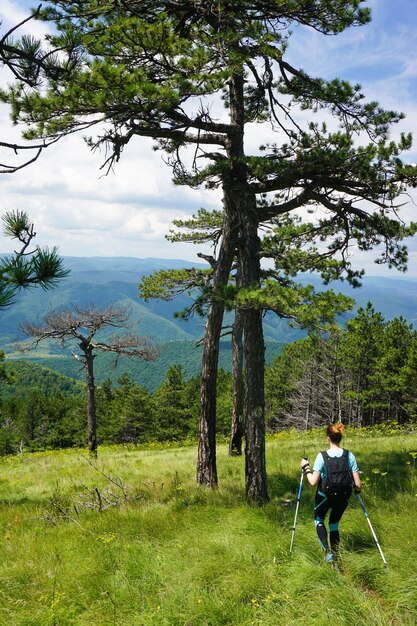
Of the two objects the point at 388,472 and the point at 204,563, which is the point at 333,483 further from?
the point at 388,472

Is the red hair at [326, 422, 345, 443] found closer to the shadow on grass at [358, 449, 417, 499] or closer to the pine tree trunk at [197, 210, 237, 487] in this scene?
the shadow on grass at [358, 449, 417, 499]

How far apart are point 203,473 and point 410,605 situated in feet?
17.8

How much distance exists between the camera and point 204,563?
512 centimetres

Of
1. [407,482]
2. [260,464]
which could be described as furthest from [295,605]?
[407,482]

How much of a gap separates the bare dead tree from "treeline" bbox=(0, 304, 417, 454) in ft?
50.7

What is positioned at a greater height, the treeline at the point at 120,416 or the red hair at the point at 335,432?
the red hair at the point at 335,432

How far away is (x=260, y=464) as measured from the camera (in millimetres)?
7988

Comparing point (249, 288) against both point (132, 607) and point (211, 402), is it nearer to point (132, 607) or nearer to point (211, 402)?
point (211, 402)

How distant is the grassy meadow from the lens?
4152 millimetres

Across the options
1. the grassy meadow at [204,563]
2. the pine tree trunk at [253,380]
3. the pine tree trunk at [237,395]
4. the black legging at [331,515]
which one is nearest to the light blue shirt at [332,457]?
the black legging at [331,515]

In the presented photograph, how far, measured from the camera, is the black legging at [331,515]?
516 centimetres

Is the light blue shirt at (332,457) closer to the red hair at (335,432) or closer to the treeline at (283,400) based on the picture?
the red hair at (335,432)

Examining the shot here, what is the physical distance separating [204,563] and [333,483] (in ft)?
6.04

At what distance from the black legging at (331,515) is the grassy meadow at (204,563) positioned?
0.65 ft
